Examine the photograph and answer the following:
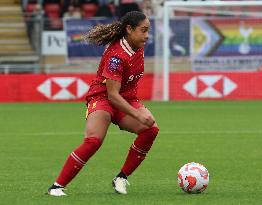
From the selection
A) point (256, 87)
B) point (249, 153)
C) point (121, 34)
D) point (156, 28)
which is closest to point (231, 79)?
point (256, 87)

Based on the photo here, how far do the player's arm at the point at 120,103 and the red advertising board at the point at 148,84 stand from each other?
54.9ft

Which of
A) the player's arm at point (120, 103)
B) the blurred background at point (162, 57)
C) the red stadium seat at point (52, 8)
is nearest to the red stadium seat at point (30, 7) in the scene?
the red stadium seat at point (52, 8)

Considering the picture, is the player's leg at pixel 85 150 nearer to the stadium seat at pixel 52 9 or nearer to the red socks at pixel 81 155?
the red socks at pixel 81 155

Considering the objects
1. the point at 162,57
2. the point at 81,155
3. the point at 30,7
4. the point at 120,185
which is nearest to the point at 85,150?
the point at 81,155

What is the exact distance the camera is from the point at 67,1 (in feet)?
102

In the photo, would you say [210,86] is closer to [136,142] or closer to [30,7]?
[30,7]

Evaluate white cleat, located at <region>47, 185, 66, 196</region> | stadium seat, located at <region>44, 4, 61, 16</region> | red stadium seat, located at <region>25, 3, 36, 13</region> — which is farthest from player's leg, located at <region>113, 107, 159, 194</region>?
stadium seat, located at <region>44, 4, 61, 16</region>

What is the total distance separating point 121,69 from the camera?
9141 millimetres

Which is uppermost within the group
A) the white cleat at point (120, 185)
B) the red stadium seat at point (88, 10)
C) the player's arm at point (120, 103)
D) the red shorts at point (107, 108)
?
the player's arm at point (120, 103)

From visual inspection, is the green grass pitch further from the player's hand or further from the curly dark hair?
the curly dark hair

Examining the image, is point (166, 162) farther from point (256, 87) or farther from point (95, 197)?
point (256, 87)

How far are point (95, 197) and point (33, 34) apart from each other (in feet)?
66.8

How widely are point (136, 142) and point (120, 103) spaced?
2.33ft

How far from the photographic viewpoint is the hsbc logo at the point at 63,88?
1021 inches
